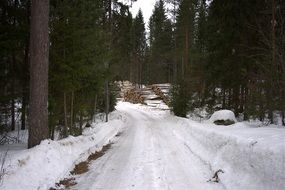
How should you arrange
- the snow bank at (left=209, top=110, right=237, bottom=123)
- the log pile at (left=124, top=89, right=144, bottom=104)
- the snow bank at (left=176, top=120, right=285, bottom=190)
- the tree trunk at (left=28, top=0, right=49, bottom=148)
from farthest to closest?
the log pile at (left=124, top=89, right=144, bottom=104) < the snow bank at (left=209, top=110, right=237, bottom=123) < the tree trunk at (left=28, top=0, right=49, bottom=148) < the snow bank at (left=176, top=120, right=285, bottom=190)

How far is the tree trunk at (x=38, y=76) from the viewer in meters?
9.46

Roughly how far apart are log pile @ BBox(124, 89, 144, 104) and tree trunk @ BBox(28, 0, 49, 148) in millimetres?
39510

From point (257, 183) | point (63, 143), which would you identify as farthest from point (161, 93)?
point (257, 183)

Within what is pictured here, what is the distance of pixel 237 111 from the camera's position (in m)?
22.1

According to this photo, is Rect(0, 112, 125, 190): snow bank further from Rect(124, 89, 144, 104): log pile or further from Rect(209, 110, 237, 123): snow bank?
Rect(124, 89, 144, 104): log pile

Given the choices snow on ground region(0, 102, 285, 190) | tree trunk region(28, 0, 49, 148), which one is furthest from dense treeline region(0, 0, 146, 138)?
tree trunk region(28, 0, 49, 148)

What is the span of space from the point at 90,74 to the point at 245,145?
8.61m

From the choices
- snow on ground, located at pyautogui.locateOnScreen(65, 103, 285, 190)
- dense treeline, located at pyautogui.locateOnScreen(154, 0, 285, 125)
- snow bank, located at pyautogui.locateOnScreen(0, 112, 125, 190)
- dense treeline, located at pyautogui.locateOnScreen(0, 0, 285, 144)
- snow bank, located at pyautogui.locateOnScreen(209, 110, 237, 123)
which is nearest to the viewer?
snow on ground, located at pyautogui.locateOnScreen(65, 103, 285, 190)

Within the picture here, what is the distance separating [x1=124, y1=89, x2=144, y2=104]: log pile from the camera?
50.6 metres

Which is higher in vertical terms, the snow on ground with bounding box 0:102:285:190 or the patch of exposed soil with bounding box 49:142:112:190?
the snow on ground with bounding box 0:102:285:190

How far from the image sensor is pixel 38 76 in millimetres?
9531

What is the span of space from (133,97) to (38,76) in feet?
146

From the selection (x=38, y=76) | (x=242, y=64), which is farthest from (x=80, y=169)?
(x=242, y=64)

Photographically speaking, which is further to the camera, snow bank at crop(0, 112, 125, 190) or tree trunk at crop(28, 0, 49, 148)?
tree trunk at crop(28, 0, 49, 148)
